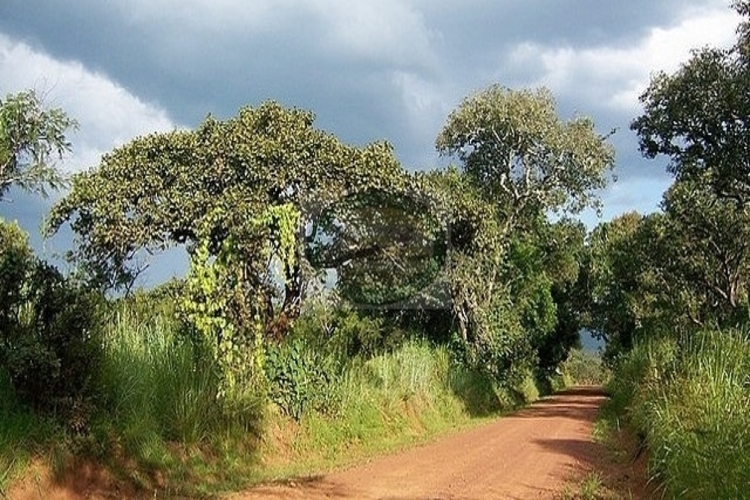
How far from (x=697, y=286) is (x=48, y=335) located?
69.1ft

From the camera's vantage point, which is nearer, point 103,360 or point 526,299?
point 103,360

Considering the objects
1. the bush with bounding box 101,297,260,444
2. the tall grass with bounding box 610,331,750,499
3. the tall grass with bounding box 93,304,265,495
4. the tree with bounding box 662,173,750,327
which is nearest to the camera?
the tall grass with bounding box 610,331,750,499

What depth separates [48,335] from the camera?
8.14 meters

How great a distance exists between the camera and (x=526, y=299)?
30.1 metres

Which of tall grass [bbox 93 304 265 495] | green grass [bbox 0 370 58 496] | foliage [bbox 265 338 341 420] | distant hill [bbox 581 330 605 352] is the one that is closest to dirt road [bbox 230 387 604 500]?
tall grass [bbox 93 304 265 495]

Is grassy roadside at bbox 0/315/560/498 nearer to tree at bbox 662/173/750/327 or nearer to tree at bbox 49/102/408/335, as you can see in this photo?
tree at bbox 49/102/408/335

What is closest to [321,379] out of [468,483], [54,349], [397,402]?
[397,402]

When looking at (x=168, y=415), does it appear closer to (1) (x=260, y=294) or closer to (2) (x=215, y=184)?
(1) (x=260, y=294)

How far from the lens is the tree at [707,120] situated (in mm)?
16000

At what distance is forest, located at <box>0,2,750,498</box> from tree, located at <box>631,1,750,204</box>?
5 centimetres

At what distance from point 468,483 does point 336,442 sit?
3.77 meters

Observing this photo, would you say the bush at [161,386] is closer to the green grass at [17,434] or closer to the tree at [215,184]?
the green grass at [17,434]

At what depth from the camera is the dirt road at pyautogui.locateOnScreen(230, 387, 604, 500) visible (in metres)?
8.15

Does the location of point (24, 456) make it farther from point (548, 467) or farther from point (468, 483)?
point (548, 467)
